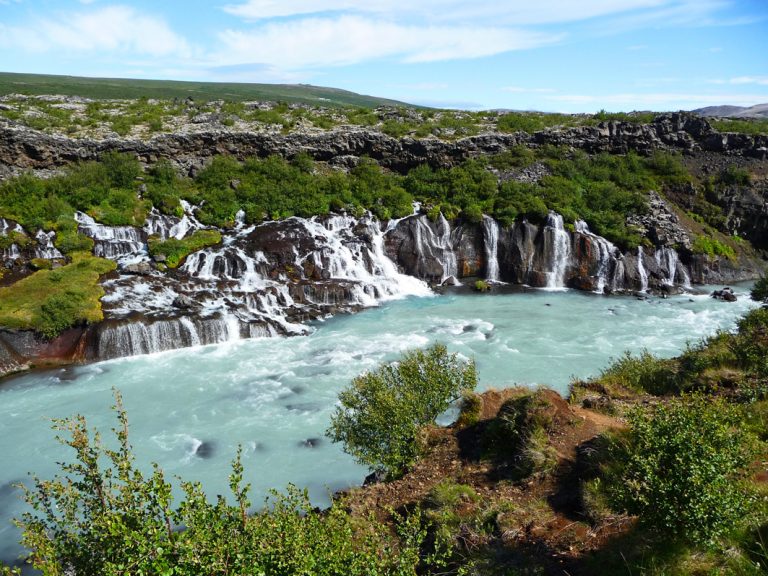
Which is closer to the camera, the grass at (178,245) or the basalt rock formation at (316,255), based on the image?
the basalt rock formation at (316,255)

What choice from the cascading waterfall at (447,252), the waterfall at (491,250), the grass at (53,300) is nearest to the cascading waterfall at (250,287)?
the grass at (53,300)

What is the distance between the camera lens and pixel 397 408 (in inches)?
623

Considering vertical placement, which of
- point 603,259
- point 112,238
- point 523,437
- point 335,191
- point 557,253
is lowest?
point 523,437

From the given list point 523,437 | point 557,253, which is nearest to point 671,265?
point 557,253

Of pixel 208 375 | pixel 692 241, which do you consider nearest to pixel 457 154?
pixel 692 241

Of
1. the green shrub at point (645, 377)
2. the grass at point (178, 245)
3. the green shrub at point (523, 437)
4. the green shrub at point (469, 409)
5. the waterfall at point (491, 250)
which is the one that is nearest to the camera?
the green shrub at point (523, 437)

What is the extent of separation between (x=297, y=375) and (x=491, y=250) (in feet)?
76.8

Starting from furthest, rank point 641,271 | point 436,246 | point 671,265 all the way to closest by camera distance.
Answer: point 436,246 → point 671,265 → point 641,271

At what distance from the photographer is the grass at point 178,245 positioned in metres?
38.1

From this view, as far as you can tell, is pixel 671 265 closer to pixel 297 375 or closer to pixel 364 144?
pixel 364 144

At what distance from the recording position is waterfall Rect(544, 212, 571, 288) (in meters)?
44.0

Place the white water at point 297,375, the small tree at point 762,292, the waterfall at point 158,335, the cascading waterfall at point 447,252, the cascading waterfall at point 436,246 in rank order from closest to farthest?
the white water at point 297,375 < the small tree at point 762,292 < the waterfall at point 158,335 < the cascading waterfall at point 436,246 < the cascading waterfall at point 447,252

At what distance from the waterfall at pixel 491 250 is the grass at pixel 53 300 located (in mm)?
29285

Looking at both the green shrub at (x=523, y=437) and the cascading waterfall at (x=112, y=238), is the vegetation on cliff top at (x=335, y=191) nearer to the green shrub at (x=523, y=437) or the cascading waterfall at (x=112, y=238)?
the cascading waterfall at (x=112, y=238)
